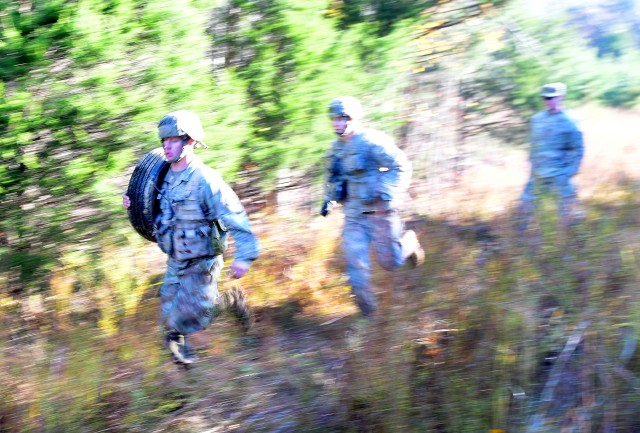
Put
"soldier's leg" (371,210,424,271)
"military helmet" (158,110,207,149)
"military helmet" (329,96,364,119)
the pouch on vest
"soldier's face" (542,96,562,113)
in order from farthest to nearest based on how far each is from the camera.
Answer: "soldier's face" (542,96,562,113), "military helmet" (329,96,364,119), "soldier's leg" (371,210,424,271), the pouch on vest, "military helmet" (158,110,207,149)

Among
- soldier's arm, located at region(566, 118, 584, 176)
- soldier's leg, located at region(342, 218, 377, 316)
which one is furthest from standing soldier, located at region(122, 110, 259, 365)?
soldier's arm, located at region(566, 118, 584, 176)

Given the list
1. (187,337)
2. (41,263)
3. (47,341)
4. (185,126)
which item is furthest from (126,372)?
(41,263)

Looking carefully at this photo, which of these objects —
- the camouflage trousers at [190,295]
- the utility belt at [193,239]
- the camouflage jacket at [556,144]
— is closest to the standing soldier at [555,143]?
the camouflage jacket at [556,144]

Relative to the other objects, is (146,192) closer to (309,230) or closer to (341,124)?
(341,124)

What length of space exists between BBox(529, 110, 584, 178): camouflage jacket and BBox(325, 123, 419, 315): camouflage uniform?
1.44 m

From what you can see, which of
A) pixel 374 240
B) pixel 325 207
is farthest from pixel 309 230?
pixel 374 240

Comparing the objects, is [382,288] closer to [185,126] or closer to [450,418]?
[450,418]

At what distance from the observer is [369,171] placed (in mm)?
6273

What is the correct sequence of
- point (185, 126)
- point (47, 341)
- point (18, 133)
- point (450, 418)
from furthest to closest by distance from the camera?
point (18, 133) → point (185, 126) → point (47, 341) → point (450, 418)

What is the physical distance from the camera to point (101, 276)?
20.4 ft

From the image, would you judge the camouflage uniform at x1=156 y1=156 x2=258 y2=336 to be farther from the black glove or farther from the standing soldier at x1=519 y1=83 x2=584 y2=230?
the standing soldier at x1=519 y1=83 x2=584 y2=230

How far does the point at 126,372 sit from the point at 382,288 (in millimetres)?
1612

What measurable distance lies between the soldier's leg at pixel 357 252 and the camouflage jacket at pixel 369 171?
11cm

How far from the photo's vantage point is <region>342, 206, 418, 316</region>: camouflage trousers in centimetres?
599
